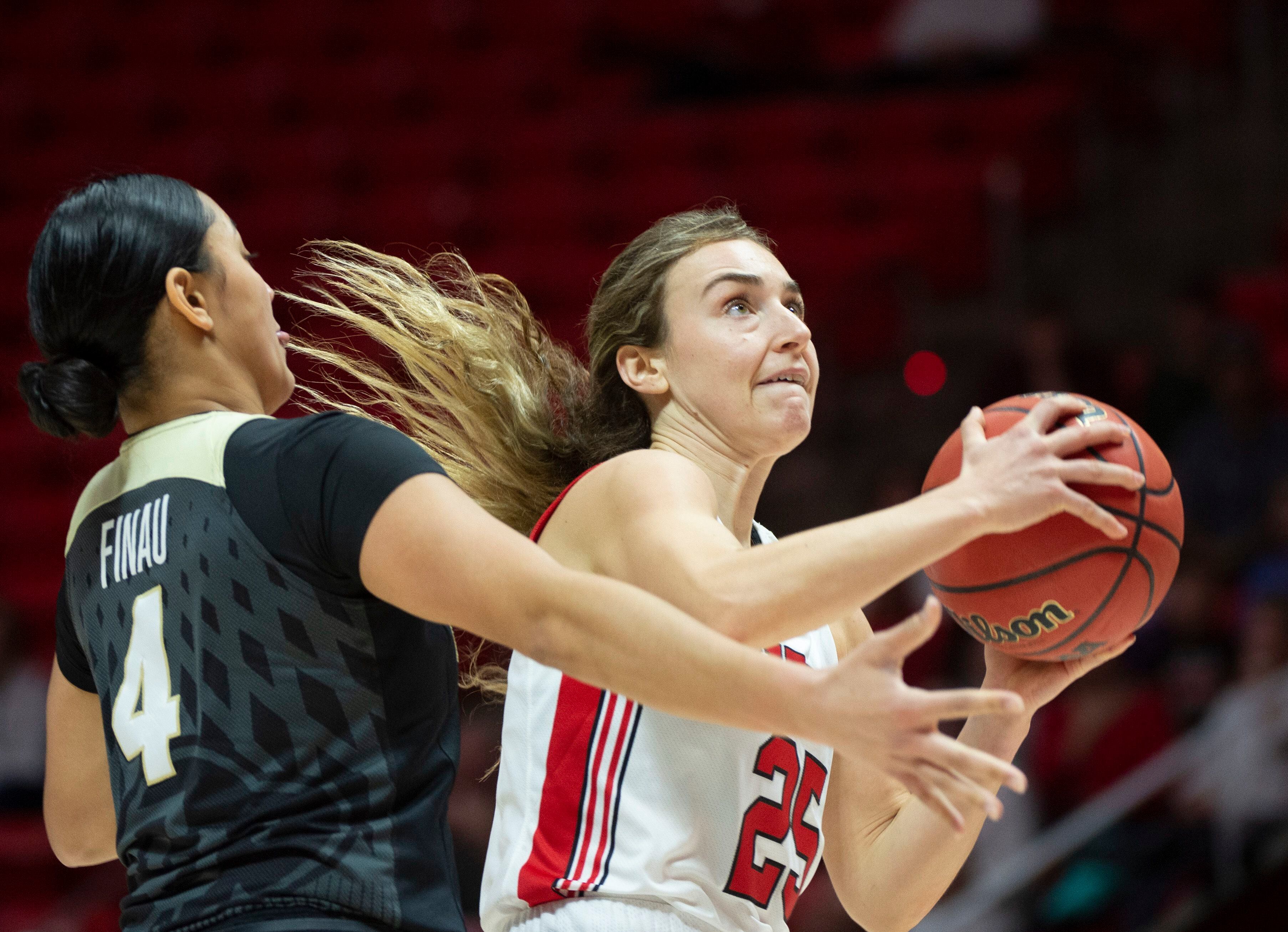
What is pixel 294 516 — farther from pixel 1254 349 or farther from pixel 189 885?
pixel 1254 349

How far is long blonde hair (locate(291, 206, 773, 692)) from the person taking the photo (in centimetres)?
268

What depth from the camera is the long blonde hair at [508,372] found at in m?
2.68

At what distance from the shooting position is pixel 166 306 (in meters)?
1.90

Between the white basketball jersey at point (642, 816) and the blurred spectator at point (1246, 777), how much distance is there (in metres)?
2.72

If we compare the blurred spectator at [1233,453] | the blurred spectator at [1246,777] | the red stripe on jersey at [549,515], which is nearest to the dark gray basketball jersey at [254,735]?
the red stripe on jersey at [549,515]

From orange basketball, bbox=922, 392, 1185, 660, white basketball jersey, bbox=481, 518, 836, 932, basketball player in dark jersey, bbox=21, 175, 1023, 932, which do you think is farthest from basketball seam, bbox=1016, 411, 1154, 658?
basketball player in dark jersey, bbox=21, 175, 1023, 932

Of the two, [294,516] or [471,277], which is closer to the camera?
[294,516]

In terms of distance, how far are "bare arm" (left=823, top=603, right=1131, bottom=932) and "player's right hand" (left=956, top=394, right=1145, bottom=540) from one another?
0.43m

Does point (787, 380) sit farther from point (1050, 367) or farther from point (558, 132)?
point (558, 132)

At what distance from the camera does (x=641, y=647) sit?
1572 millimetres

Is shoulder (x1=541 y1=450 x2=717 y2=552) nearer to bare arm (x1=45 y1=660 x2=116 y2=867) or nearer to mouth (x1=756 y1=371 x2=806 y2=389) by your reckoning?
mouth (x1=756 y1=371 x2=806 y2=389)

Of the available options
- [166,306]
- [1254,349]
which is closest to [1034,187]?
[1254,349]

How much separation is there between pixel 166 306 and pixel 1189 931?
13.1 ft

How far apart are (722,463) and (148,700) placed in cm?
111
